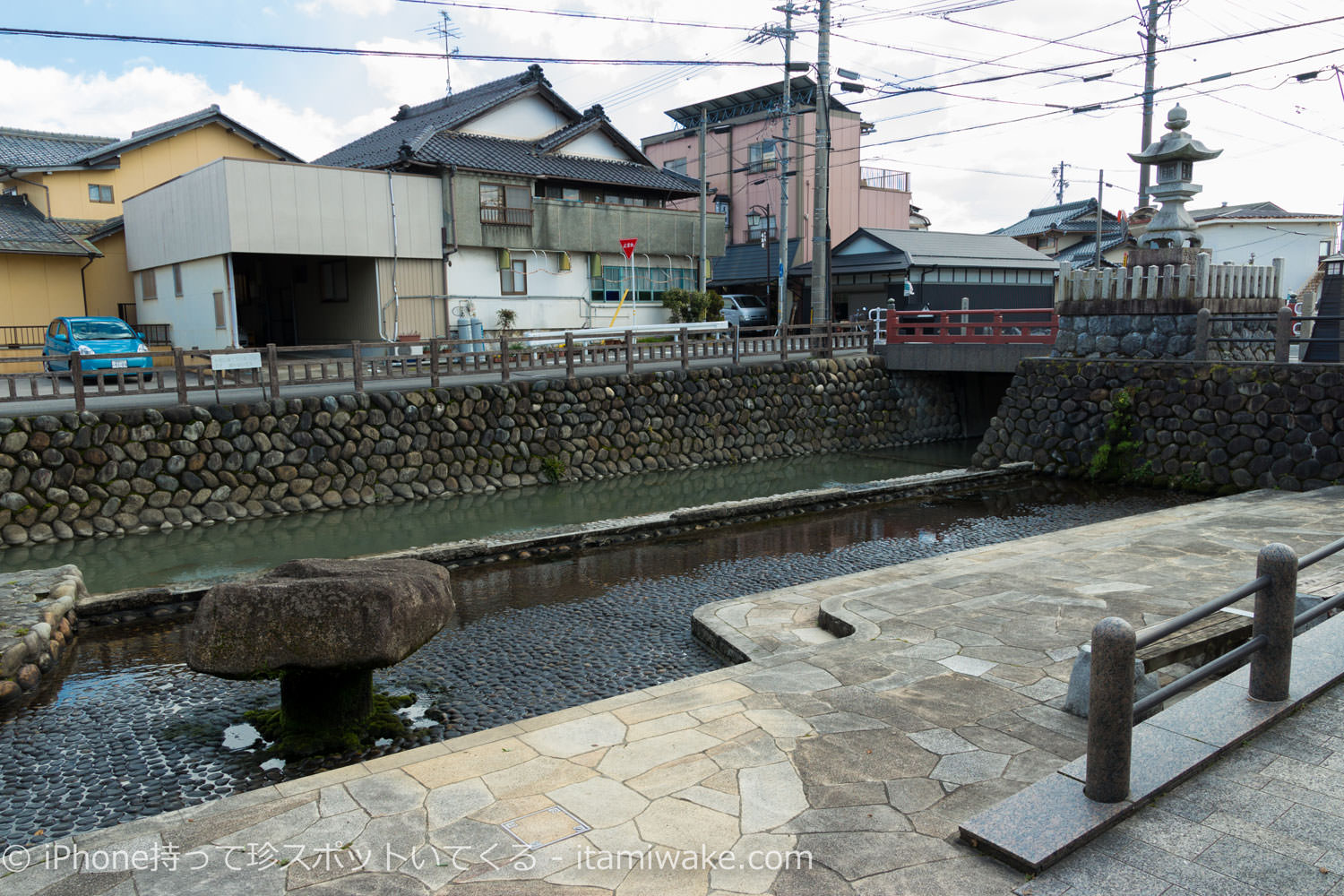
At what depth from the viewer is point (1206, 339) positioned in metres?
16.5

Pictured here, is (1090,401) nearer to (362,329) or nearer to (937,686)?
(937,686)

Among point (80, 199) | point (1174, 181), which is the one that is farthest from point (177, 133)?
point (1174, 181)

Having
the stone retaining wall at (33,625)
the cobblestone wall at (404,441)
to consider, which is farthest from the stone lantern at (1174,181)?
the stone retaining wall at (33,625)

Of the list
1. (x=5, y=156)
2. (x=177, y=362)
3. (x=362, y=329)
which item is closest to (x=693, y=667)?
(x=177, y=362)

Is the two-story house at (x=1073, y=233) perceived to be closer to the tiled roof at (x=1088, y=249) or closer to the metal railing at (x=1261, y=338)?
the tiled roof at (x=1088, y=249)

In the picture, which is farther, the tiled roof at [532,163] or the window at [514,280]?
the window at [514,280]

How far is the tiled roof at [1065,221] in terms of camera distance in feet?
151

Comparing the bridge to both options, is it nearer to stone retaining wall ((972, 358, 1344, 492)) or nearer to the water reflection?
stone retaining wall ((972, 358, 1344, 492))

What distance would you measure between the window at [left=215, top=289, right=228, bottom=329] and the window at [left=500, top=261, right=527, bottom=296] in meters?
8.04

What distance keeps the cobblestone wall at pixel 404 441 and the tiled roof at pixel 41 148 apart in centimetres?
→ 1789

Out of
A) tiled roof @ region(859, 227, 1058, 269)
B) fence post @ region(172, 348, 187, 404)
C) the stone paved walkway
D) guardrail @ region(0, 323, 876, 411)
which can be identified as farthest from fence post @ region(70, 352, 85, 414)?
tiled roof @ region(859, 227, 1058, 269)

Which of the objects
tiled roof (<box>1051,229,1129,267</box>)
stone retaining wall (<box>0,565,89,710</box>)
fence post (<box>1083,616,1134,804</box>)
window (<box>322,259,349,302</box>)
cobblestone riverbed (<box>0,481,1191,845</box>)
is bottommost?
cobblestone riverbed (<box>0,481,1191,845</box>)

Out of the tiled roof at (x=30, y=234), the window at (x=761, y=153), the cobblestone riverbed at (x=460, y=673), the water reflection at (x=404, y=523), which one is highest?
the window at (x=761, y=153)

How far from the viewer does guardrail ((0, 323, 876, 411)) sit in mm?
14492
